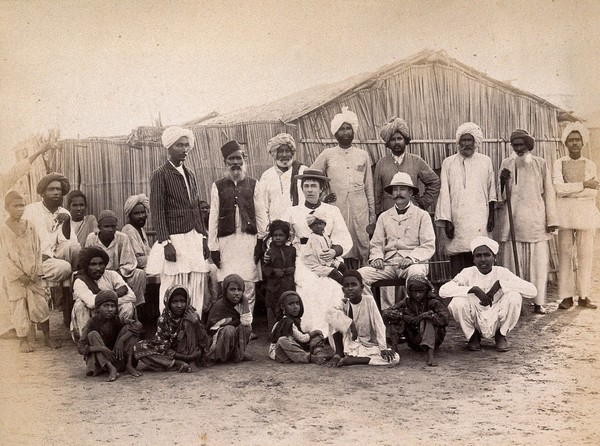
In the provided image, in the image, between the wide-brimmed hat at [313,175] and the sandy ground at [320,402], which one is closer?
the sandy ground at [320,402]

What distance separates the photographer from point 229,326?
602cm

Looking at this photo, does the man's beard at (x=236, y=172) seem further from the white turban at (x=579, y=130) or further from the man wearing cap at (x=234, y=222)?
the white turban at (x=579, y=130)

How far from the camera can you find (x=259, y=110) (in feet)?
32.3

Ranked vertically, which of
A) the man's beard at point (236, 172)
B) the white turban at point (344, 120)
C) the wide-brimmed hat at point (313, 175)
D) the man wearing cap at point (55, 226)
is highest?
the white turban at point (344, 120)

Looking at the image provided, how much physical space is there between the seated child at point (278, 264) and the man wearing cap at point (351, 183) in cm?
84

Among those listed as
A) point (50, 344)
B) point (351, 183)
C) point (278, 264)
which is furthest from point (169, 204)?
point (351, 183)

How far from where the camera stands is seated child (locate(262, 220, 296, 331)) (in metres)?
6.85

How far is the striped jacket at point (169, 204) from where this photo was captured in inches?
253

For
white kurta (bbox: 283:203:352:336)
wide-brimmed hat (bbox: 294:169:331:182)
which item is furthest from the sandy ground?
wide-brimmed hat (bbox: 294:169:331:182)

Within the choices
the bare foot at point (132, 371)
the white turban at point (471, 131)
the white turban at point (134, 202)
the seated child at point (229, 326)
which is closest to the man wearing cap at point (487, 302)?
the white turban at point (471, 131)

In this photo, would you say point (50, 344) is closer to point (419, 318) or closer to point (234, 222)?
point (234, 222)

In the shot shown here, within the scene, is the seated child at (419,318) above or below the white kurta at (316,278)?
below

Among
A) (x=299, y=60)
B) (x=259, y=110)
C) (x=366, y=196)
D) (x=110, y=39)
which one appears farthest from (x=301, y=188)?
(x=259, y=110)

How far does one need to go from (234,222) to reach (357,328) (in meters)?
1.71
